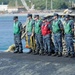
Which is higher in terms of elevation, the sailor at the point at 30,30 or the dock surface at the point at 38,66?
the sailor at the point at 30,30

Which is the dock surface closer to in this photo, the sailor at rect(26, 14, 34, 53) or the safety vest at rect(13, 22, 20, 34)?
the sailor at rect(26, 14, 34, 53)

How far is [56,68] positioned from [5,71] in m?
2.03

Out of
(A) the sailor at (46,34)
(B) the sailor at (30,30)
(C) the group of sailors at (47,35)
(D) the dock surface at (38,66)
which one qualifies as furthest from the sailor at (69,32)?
(B) the sailor at (30,30)

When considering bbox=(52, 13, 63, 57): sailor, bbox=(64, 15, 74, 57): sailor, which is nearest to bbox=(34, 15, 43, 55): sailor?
bbox=(52, 13, 63, 57): sailor

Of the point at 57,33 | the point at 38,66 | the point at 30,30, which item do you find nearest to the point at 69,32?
the point at 57,33

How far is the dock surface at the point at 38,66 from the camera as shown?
16516 millimetres

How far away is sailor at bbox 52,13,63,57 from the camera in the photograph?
20.8 meters

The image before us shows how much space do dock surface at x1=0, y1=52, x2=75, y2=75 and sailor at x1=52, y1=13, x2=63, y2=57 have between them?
4.07 feet

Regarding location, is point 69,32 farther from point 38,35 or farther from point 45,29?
point 38,35

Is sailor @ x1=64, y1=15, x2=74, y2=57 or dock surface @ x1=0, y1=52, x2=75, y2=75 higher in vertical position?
sailor @ x1=64, y1=15, x2=74, y2=57

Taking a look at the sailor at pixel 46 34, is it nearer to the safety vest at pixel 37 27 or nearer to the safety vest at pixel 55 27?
the safety vest at pixel 37 27

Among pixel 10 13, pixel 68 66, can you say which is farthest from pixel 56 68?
pixel 10 13

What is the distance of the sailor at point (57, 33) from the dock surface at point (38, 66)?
1242mm

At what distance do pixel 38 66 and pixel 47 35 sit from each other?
423cm
